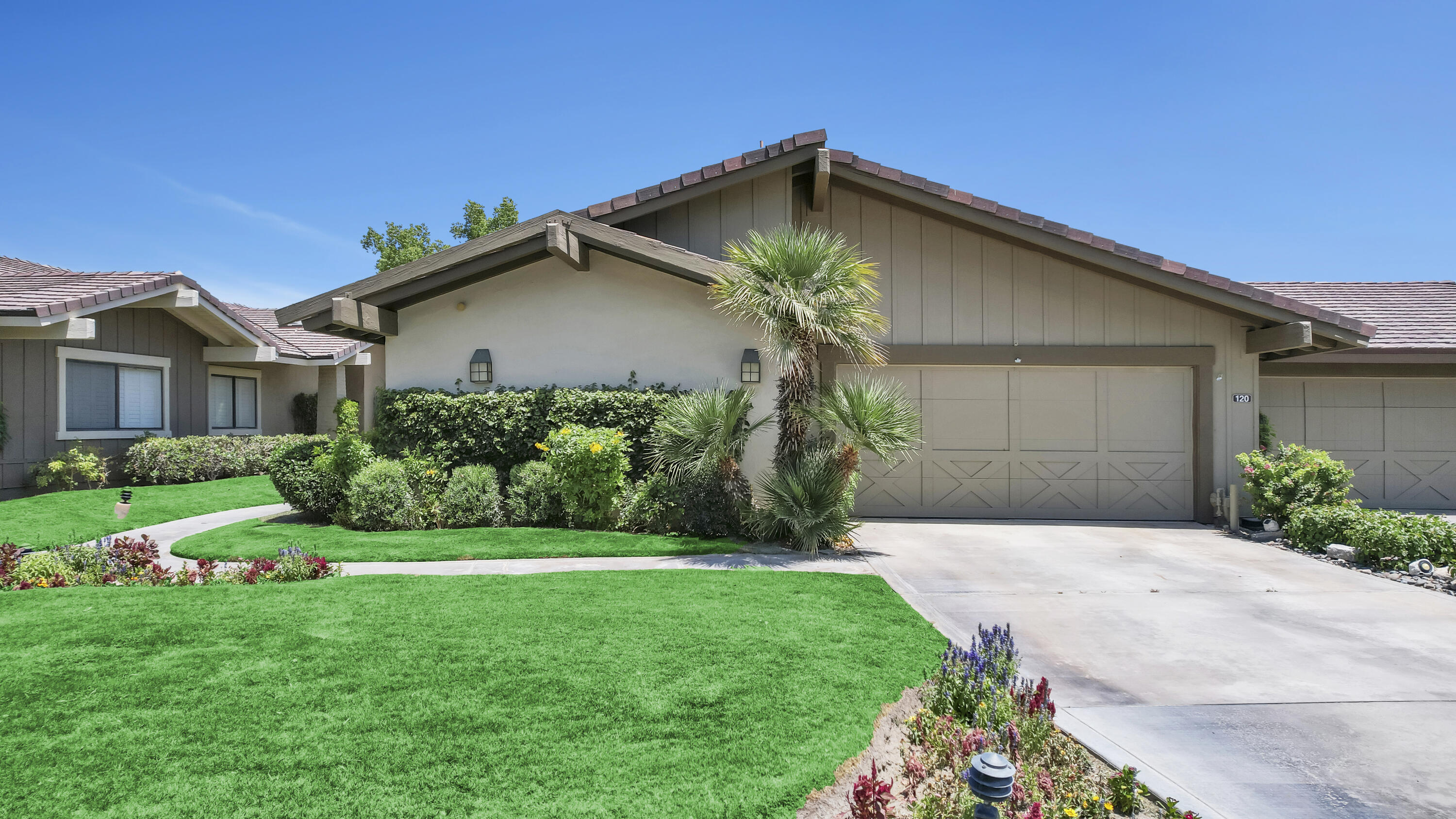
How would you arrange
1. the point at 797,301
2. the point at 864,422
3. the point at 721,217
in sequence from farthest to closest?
1. the point at 721,217
2. the point at 864,422
3. the point at 797,301

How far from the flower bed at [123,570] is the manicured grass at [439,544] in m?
0.78

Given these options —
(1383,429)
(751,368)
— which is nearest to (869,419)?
(751,368)

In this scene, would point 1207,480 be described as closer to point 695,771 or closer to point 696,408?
point 696,408

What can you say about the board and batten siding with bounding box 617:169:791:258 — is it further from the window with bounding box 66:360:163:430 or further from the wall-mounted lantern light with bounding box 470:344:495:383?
the window with bounding box 66:360:163:430

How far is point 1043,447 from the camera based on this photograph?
37.1 feet

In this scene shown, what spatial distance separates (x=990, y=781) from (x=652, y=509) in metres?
7.02

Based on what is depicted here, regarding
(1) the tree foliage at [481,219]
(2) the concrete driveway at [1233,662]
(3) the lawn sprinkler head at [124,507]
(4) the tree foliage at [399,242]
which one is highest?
(1) the tree foliage at [481,219]

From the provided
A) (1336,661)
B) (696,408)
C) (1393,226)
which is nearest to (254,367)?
(696,408)

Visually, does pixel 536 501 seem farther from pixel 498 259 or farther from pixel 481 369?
pixel 498 259

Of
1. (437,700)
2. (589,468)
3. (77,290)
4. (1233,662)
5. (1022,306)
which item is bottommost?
(1233,662)

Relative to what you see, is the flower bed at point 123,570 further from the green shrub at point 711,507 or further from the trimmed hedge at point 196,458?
the trimmed hedge at point 196,458

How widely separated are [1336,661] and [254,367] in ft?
69.2

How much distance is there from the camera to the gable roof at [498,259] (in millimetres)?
9289

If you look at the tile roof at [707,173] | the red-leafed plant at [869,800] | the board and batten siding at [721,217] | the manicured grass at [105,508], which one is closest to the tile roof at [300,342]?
the manicured grass at [105,508]
